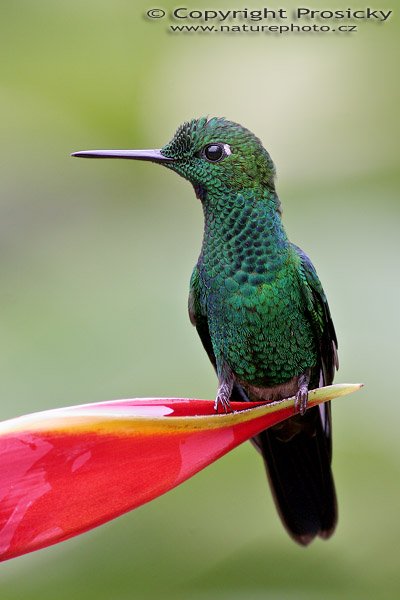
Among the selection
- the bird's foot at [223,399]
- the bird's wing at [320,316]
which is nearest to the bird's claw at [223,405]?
the bird's foot at [223,399]

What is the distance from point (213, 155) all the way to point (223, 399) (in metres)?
0.25

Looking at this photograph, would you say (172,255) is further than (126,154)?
Yes

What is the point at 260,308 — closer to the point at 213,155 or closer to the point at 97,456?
the point at 213,155

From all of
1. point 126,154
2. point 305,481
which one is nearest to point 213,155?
point 126,154

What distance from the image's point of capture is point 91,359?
1.12 meters

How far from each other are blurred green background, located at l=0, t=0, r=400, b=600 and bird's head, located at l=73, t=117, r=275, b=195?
24 cm

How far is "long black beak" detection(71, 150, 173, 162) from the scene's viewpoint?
76 centimetres

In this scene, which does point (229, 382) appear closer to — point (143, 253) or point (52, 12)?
point (143, 253)

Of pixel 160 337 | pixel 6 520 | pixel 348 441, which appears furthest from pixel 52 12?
pixel 6 520

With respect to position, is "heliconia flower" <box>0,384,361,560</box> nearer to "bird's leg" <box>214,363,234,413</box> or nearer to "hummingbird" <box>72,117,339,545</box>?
"hummingbird" <box>72,117,339,545</box>

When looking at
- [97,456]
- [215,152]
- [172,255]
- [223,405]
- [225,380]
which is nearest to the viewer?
[97,456]

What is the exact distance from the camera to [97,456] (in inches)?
27.2

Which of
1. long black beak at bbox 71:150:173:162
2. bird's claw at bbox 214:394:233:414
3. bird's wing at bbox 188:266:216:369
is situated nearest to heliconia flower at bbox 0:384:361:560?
bird's claw at bbox 214:394:233:414

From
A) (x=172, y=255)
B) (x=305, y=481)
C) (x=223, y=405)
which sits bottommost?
(x=305, y=481)
